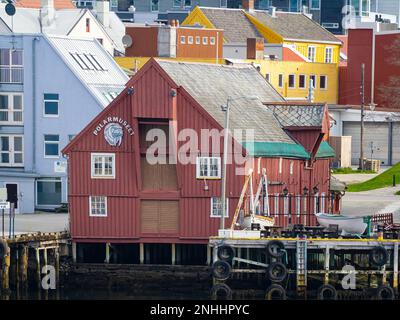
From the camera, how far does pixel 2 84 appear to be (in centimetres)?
8875

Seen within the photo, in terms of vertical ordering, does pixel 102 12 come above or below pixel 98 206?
above

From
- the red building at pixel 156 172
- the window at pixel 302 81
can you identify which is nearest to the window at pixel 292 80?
the window at pixel 302 81

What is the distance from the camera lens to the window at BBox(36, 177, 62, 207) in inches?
3457

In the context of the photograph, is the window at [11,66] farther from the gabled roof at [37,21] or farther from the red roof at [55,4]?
the red roof at [55,4]

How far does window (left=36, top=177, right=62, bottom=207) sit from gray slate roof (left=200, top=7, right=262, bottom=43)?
5012 cm

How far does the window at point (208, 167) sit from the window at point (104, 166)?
3.88 m

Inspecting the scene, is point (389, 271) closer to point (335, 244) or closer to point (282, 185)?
point (335, 244)

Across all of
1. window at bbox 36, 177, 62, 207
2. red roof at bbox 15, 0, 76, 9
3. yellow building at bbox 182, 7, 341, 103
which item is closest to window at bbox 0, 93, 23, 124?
window at bbox 36, 177, 62, 207

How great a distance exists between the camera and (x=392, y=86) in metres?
132

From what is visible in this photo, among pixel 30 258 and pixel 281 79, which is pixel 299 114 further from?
pixel 281 79

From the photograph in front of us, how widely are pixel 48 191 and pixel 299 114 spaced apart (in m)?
15.2

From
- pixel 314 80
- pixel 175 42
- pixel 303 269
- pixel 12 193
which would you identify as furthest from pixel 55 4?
pixel 303 269

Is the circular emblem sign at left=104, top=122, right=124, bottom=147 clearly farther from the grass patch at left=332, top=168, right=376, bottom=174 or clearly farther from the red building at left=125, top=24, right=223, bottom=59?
the red building at left=125, top=24, right=223, bottom=59

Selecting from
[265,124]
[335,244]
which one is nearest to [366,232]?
[335,244]
